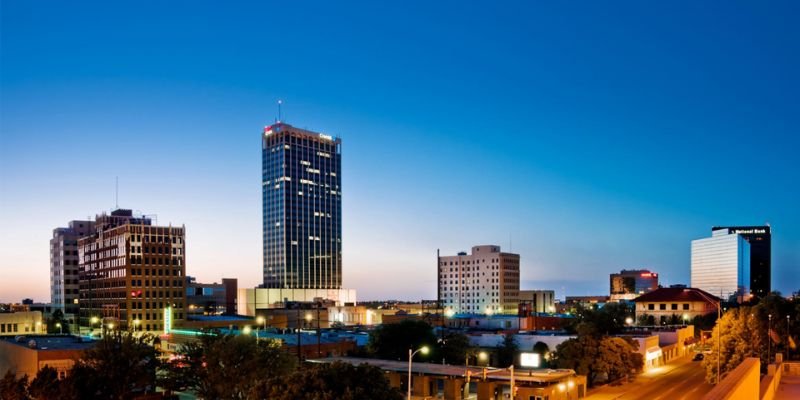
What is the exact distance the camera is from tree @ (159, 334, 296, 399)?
169ft

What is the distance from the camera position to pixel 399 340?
80125 mm

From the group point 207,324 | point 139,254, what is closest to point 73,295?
point 139,254

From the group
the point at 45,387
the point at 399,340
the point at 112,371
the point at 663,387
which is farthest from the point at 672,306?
the point at 45,387

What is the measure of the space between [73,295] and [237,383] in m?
160

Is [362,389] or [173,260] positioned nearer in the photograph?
[362,389]

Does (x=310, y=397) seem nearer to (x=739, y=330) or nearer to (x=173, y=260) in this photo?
(x=739, y=330)

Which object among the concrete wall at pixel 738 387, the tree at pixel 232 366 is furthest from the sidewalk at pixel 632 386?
the tree at pixel 232 366

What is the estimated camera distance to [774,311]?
80.3 meters

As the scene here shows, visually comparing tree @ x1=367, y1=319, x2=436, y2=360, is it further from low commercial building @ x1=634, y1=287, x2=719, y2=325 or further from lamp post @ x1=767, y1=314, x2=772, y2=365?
low commercial building @ x1=634, y1=287, x2=719, y2=325

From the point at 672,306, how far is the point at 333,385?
13578 cm

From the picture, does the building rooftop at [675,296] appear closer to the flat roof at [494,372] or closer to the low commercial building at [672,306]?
the low commercial building at [672,306]

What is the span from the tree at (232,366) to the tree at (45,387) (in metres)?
8.66

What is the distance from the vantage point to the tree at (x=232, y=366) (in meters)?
51.6

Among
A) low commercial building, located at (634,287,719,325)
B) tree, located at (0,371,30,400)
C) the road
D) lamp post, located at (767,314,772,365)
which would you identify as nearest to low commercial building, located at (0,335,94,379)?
tree, located at (0,371,30,400)
